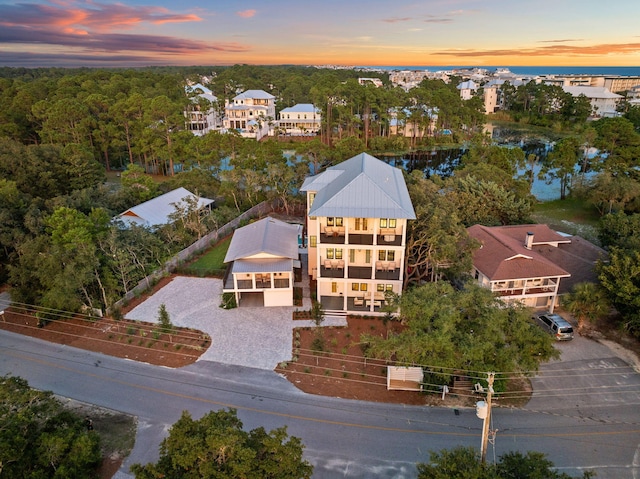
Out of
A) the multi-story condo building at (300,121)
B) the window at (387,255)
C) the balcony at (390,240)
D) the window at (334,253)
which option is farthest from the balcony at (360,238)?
the multi-story condo building at (300,121)

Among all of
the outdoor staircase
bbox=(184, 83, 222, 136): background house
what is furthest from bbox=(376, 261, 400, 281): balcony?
bbox=(184, 83, 222, 136): background house

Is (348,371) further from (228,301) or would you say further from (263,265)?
(228,301)

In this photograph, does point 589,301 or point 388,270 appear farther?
point 388,270

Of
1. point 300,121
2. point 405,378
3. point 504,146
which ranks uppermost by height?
point 300,121

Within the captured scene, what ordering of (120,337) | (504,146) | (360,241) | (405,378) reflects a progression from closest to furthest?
1. (405,378)
2. (120,337)
3. (360,241)
4. (504,146)

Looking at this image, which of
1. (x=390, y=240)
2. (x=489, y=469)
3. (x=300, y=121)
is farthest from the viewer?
(x=300, y=121)

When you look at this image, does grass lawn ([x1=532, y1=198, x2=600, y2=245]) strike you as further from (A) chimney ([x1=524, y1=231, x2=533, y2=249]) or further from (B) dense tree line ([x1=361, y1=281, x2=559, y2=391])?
(B) dense tree line ([x1=361, y1=281, x2=559, y2=391])

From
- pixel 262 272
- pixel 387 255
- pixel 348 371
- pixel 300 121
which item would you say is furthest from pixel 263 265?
pixel 300 121
